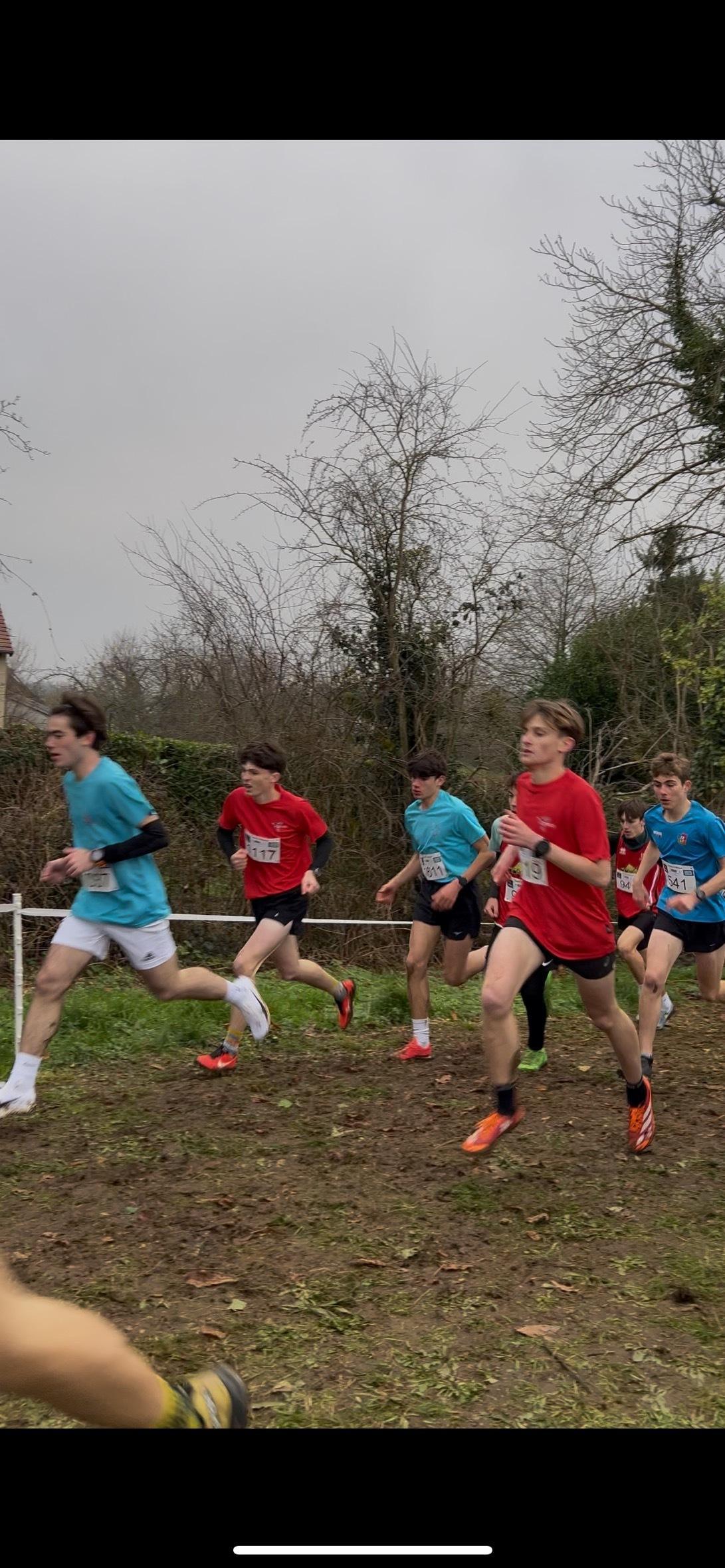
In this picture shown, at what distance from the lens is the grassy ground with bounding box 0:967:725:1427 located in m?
3.40

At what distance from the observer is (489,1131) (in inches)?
192

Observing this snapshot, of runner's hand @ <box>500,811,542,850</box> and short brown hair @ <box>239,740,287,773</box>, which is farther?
short brown hair @ <box>239,740,287,773</box>

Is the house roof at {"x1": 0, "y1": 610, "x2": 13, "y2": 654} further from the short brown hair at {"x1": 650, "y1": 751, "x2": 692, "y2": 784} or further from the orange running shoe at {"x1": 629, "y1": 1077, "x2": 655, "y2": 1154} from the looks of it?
the orange running shoe at {"x1": 629, "y1": 1077, "x2": 655, "y2": 1154}

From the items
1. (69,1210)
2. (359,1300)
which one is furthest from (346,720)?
(359,1300)

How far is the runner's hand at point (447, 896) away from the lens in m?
7.42

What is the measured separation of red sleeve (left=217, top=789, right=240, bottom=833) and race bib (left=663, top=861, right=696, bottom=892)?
281cm

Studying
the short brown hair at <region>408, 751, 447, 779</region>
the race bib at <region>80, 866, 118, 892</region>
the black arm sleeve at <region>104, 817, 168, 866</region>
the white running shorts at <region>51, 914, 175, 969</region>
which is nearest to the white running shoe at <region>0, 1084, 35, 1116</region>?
the white running shorts at <region>51, 914, 175, 969</region>

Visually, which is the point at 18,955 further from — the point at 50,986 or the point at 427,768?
the point at 427,768

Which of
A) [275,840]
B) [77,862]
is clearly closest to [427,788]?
[275,840]

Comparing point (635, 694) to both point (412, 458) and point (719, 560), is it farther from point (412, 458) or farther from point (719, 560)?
point (412, 458)

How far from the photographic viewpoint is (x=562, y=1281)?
4141 mm

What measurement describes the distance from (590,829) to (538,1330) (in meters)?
2.10

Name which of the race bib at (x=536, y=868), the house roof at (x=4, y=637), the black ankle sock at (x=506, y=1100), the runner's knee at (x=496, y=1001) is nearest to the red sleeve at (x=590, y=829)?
the race bib at (x=536, y=868)

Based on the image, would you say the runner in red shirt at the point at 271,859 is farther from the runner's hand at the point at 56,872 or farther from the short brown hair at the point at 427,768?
the runner's hand at the point at 56,872
